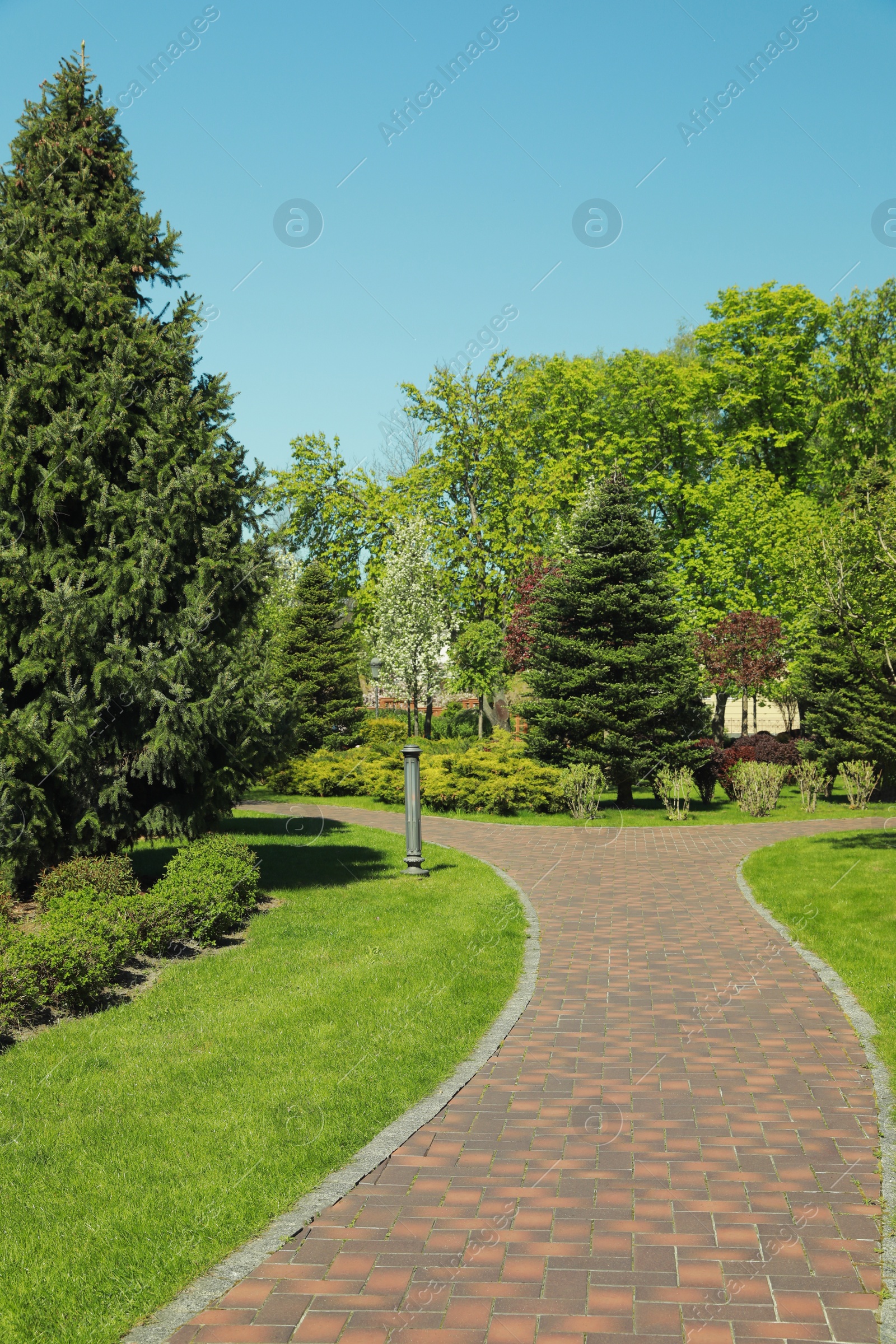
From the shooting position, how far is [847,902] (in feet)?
37.0

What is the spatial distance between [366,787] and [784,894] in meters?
15.0

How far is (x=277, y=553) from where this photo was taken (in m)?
12.0

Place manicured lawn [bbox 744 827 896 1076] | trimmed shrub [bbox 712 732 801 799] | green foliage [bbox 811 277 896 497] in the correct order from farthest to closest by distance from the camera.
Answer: green foliage [bbox 811 277 896 497] < trimmed shrub [bbox 712 732 801 799] < manicured lawn [bbox 744 827 896 1076]

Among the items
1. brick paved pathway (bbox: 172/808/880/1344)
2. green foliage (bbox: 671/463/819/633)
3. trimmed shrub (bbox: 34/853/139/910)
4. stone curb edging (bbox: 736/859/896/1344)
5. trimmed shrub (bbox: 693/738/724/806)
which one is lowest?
brick paved pathway (bbox: 172/808/880/1344)

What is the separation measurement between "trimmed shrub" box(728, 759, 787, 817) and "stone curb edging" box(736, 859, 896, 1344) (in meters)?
10.5

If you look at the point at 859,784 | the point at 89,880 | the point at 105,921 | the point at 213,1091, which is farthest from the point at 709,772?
the point at 213,1091

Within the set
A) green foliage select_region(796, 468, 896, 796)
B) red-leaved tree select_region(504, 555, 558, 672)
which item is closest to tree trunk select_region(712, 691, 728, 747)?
green foliage select_region(796, 468, 896, 796)

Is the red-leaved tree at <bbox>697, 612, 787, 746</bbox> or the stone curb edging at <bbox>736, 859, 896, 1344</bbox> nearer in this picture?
the stone curb edging at <bbox>736, 859, 896, 1344</bbox>

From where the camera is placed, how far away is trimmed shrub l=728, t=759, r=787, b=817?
21.0 meters

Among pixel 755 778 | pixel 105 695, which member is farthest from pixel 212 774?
pixel 755 778

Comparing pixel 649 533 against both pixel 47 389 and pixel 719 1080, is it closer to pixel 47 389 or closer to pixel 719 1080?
pixel 47 389

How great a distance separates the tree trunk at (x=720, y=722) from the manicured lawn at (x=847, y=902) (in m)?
6.81

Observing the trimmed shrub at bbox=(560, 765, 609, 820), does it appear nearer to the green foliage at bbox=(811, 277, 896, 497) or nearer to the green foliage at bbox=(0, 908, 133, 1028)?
the green foliage at bbox=(0, 908, 133, 1028)

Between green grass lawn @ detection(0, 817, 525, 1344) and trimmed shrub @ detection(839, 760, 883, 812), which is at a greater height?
trimmed shrub @ detection(839, 760, 883, 812)
